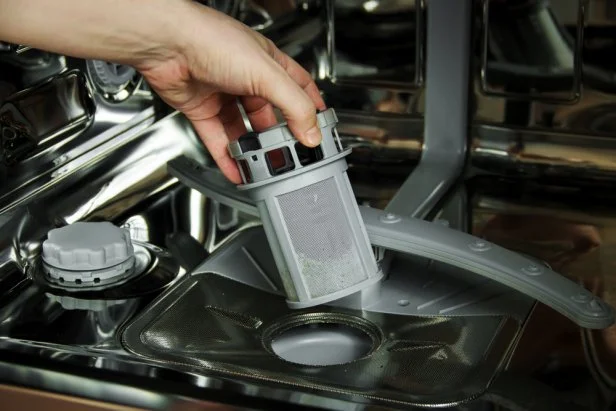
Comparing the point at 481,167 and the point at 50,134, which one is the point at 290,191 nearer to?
the point at 50,134

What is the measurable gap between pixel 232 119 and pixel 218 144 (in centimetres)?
4

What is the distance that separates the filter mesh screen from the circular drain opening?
5 centimetres

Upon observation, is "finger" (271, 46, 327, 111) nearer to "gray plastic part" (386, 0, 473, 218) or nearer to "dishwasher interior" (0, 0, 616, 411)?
"dishwasher interior" (0, 0, 616, 411)

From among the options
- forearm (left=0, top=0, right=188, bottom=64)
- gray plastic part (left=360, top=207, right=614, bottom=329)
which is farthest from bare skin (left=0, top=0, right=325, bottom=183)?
gray plastic part (left=360, top=207, right=614, bottom=329)

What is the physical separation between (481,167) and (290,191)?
1.28 feet

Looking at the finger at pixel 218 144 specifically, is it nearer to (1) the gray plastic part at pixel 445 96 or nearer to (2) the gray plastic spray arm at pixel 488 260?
(2) the gray plastic spray arm at pixel 488 260

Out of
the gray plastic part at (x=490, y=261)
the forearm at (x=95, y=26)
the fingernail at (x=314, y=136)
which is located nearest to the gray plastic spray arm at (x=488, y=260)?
the gray plastic part at (x=490, y=261)

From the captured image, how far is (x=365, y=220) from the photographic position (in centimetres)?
81

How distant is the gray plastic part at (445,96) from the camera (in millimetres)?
1039

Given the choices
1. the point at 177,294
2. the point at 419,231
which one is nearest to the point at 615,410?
the point at 419,231

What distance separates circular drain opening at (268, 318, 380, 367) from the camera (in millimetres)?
784

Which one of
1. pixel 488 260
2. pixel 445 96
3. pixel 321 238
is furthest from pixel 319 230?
pixel 445 96

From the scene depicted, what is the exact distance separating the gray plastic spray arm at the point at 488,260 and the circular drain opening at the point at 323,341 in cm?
7

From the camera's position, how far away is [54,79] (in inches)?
35.8
